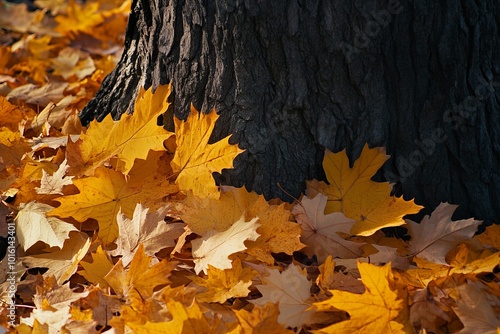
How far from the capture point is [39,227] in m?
→ 1.87

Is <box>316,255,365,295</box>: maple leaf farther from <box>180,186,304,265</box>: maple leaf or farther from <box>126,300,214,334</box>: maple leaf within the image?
<box>126,300,214,334</box>: maple leaf

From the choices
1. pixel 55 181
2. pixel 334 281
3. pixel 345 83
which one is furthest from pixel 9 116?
pixel 334 281

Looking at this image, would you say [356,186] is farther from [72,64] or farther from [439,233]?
[72,64]

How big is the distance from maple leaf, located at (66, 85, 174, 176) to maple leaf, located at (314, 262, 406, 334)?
30.0 inches

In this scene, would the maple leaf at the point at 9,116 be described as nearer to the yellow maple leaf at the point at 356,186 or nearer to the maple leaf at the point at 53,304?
the maple leaf at the point at 53,304

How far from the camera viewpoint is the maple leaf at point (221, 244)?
5.46 ft

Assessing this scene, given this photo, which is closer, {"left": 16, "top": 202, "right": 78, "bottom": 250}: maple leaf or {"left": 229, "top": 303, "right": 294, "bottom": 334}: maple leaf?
{"left": 229, "top": 303, "right": 294, "bottom": 334}: maple leaf

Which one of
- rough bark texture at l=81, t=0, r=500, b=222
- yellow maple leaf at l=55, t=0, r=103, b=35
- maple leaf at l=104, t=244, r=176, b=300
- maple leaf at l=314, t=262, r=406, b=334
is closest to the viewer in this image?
maple leaf at l=314, t=262, r=406, b=334

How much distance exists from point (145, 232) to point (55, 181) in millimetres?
364

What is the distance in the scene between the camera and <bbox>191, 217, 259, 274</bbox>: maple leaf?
167 centimetres

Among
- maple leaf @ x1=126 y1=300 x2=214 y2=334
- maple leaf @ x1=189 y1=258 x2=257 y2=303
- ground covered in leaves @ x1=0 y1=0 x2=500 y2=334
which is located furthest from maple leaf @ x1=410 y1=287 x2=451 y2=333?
maple leaf @ x1=126 y1=300 x2=214 y2=334

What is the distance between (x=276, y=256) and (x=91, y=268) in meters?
0.54

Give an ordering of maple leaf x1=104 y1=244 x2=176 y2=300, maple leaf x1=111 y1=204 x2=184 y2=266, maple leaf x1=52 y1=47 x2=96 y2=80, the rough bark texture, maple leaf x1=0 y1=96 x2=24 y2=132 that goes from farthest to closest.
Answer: maple leaf x1=52 y1=47 x2=96 y2=80, maple leaf x1=0 y1=96 x2=24 y2=132, the rough bark texture, maple leaf x1=111 y1=204 x2=184 y2=266, maple leaf x1=104 y1=244 x2=176 y2=300

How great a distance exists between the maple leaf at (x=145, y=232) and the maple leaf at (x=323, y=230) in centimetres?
39
